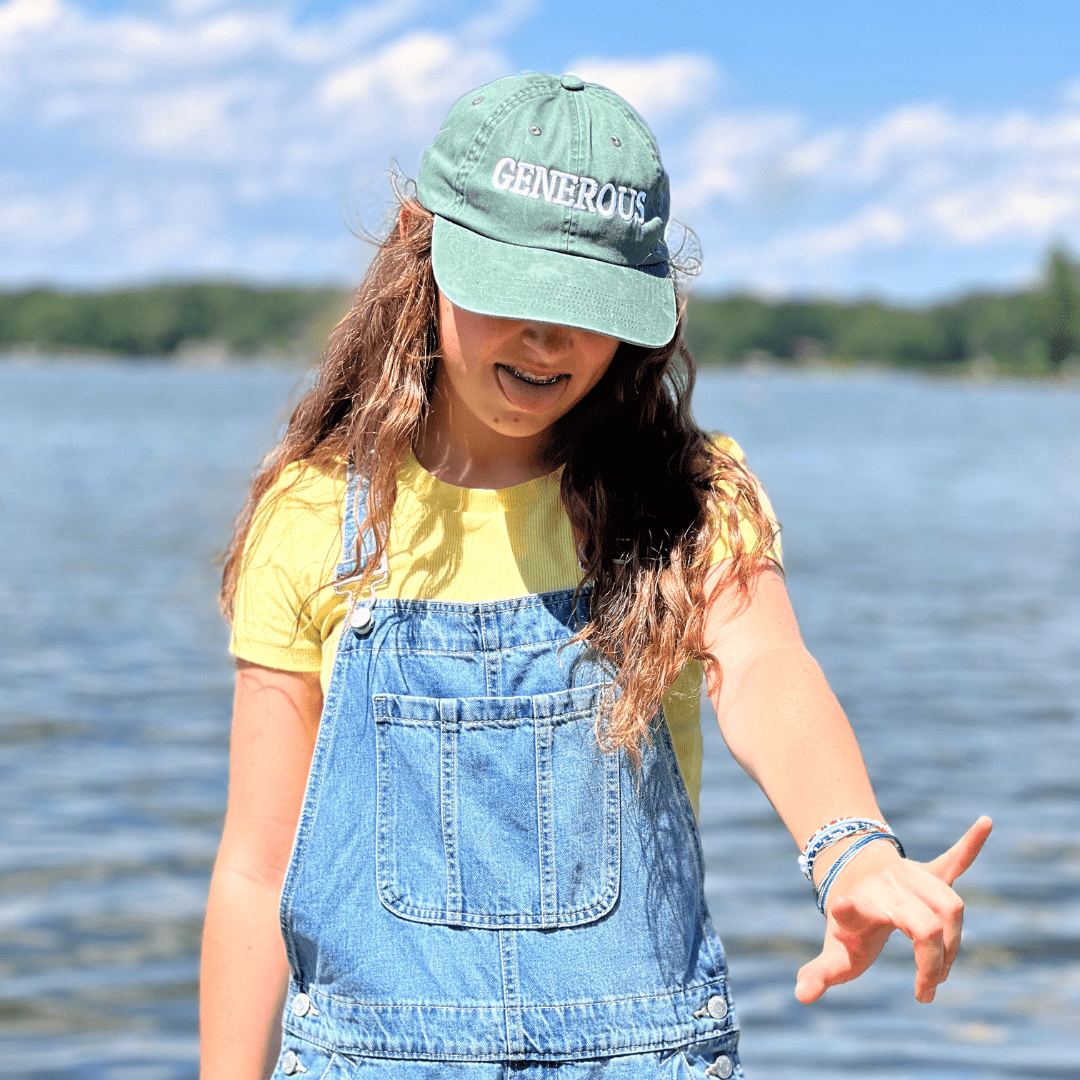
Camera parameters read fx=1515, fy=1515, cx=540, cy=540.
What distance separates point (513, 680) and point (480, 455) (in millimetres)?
354

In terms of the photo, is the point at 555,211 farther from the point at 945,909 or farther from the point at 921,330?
the point at 921,330

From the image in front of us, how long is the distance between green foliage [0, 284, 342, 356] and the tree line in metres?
0.10

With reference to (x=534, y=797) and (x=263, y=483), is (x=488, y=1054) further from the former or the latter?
(x=263, y=483)

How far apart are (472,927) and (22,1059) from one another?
4.30 meters

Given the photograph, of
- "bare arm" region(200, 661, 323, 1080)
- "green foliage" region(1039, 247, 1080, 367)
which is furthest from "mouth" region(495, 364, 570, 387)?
"green foliage" region(1039, 247, 1080, 367)

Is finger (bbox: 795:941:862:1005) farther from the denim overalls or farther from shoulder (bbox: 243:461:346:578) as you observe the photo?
shoulder (bbox: 243:461:346:578)

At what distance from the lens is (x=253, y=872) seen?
211 cm

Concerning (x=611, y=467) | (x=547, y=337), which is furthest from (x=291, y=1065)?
(x=547, y=337)

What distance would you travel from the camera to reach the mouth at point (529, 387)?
2018 mm

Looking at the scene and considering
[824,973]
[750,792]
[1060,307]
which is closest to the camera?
[824,973]

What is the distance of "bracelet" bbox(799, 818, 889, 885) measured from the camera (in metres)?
1.70

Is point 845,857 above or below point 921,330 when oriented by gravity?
below

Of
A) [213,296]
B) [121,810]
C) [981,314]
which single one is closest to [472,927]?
[121,810]

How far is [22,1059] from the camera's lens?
5.58m
